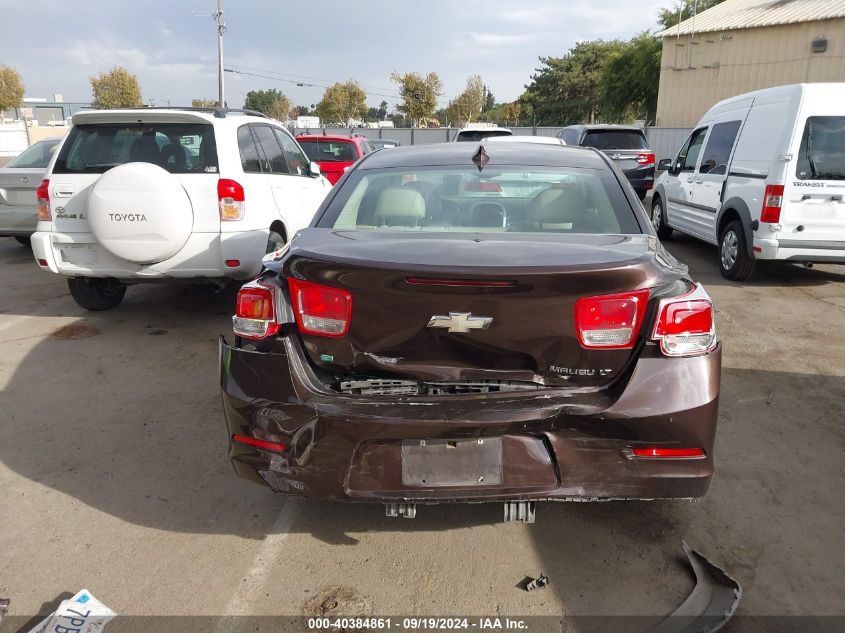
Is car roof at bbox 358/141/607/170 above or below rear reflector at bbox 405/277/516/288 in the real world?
above

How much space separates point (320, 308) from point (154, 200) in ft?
10.6

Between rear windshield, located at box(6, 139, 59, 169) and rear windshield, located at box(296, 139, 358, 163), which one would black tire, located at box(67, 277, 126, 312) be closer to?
rear windshield, located at box(6, 139, 59, 169)

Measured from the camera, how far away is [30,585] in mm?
2496

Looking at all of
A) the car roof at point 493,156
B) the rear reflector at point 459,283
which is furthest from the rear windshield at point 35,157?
the rear reflector at point 459,283

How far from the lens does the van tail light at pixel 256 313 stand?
247cm

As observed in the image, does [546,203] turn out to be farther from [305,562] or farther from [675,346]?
[305,562]

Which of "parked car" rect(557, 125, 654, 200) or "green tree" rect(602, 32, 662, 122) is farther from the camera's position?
"green tree" rect(602, 32, 662, 122)

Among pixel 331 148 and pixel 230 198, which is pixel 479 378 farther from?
pixel 331 148

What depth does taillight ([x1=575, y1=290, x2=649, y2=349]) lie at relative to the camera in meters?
2.24

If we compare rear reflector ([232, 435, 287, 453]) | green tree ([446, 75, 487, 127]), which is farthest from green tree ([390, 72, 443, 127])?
rear reflector ([232, 435, 287, 453])

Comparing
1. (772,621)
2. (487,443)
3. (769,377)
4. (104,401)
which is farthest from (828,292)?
(104,401)

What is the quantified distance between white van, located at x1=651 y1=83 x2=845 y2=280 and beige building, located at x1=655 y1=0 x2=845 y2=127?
26.1 metres

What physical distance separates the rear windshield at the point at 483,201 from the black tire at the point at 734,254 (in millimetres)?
4788

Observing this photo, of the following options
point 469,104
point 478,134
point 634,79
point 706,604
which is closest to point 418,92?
point 469,104
